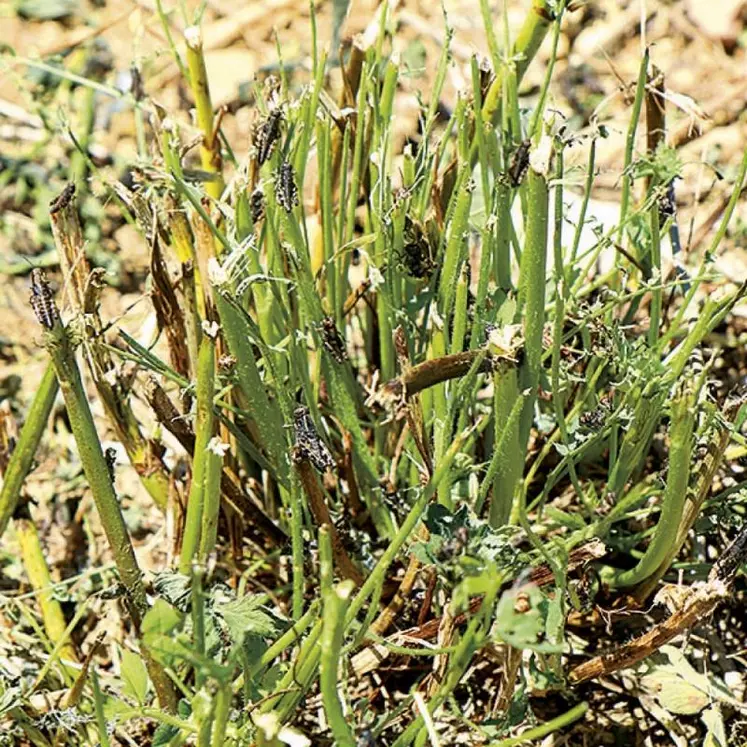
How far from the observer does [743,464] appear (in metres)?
1.70

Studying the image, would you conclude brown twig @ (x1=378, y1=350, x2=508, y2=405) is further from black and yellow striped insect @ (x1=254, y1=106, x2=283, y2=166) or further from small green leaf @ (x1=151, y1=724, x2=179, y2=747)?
small green leaf @ (x1=151, y1=724, x2=179, y2=747)

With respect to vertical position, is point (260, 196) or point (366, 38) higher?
point (366, 38)

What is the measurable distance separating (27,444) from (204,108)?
50 cm

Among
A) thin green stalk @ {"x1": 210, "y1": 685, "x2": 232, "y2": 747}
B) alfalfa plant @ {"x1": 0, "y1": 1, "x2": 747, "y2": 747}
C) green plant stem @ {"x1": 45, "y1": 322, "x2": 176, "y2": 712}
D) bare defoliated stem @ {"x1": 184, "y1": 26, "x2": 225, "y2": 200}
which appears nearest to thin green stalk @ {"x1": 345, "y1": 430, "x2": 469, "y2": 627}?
alfalfa plant @ {"x1": 0, "y1": 1, "x2": 747, "y2": 747}

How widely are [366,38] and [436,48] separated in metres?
1.30

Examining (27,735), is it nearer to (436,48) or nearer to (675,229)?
(675,229)

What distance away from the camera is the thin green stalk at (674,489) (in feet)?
3.67

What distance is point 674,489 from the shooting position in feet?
3.88

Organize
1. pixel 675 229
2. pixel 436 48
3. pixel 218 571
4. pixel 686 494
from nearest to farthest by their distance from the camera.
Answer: pixel 686 494, pixel 218 571, pixel 675 229, pixel 436 48

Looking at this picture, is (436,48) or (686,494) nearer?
(686,494)


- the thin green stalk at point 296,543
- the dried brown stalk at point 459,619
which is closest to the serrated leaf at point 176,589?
the thin green stalk at point 296,543

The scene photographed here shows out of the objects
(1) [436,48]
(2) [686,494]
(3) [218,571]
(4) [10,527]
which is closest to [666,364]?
(2) [686,494]

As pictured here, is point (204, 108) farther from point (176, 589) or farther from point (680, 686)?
point (680, 686)

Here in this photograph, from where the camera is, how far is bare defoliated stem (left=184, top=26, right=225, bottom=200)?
147cm
